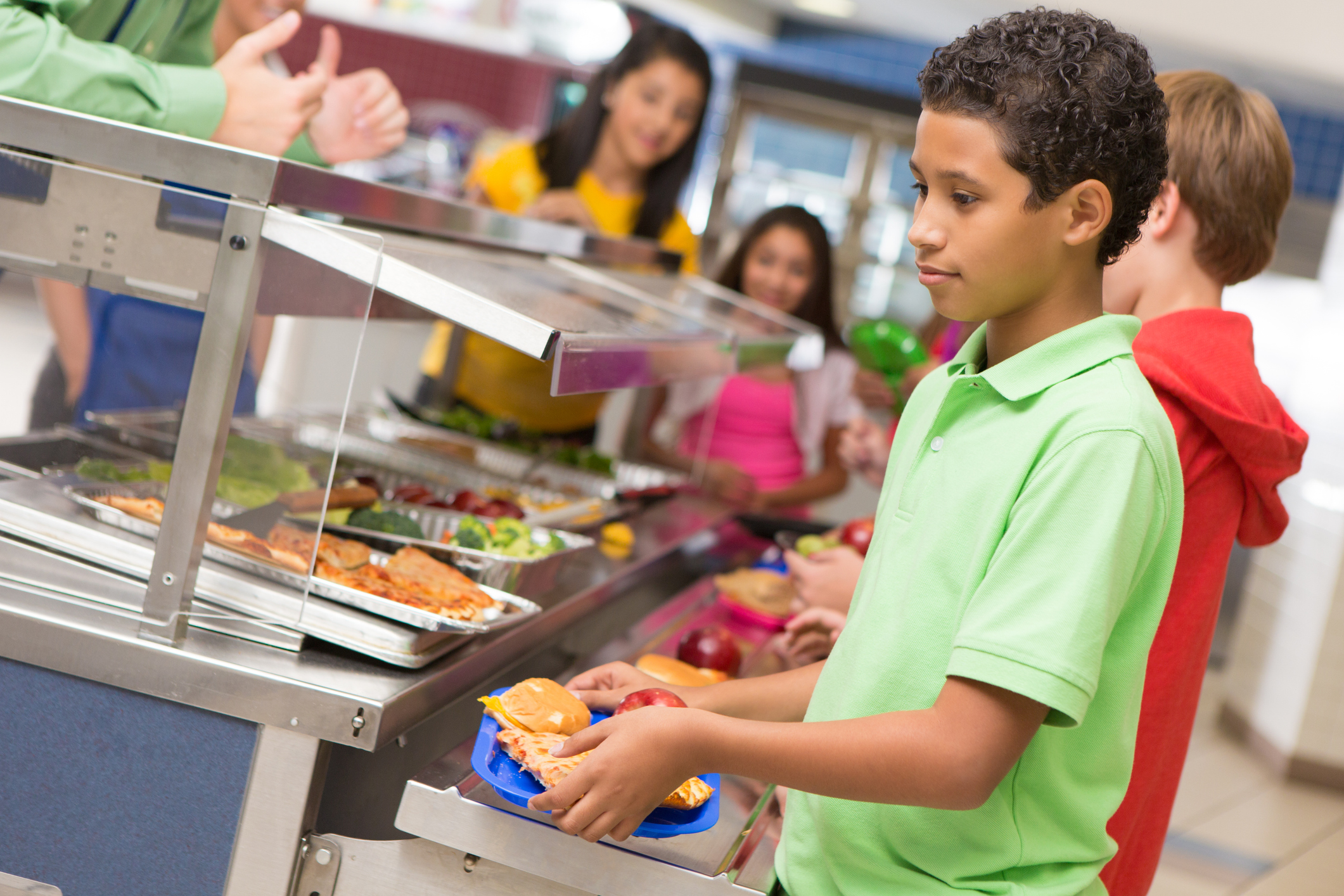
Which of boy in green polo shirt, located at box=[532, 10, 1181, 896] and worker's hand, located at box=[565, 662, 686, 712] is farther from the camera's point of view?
worker's hand, located at box=[565, 662, 686, 712]

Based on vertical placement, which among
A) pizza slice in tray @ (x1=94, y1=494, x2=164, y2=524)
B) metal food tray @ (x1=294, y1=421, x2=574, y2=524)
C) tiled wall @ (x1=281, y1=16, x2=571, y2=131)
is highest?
tiled wall @ (x1=281, y1=16, x2=571, y2=131)

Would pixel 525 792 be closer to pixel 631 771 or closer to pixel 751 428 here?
pixel 631 771

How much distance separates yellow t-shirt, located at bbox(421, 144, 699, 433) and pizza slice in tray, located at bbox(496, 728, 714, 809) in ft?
6.19

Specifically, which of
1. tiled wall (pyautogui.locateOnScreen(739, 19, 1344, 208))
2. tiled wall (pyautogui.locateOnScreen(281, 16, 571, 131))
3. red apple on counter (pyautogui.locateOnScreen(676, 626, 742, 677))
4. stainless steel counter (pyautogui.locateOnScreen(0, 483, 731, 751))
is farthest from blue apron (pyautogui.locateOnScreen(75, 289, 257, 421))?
tiled wall (pyautogui.locateOnScreen(739, 19, 1344, 208))

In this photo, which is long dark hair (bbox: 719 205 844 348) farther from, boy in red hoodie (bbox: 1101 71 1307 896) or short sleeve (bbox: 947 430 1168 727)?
short sleeve (bbox: 947 430 1168 727)

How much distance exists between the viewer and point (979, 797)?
0.98 m

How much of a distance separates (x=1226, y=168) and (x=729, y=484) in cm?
190

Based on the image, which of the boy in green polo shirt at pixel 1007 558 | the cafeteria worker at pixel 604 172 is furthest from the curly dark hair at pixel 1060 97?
the cafeteria worker at pixel 604 172

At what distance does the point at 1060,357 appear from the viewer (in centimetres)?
104

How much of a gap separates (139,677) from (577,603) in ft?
2.46

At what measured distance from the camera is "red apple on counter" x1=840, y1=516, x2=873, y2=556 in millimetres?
2381

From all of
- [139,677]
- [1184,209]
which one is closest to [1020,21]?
[1184,209]

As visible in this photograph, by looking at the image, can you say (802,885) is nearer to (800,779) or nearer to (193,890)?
(800,779)

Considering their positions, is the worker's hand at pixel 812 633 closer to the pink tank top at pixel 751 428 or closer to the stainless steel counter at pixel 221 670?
the stainless steel counter at pixel 221 670
